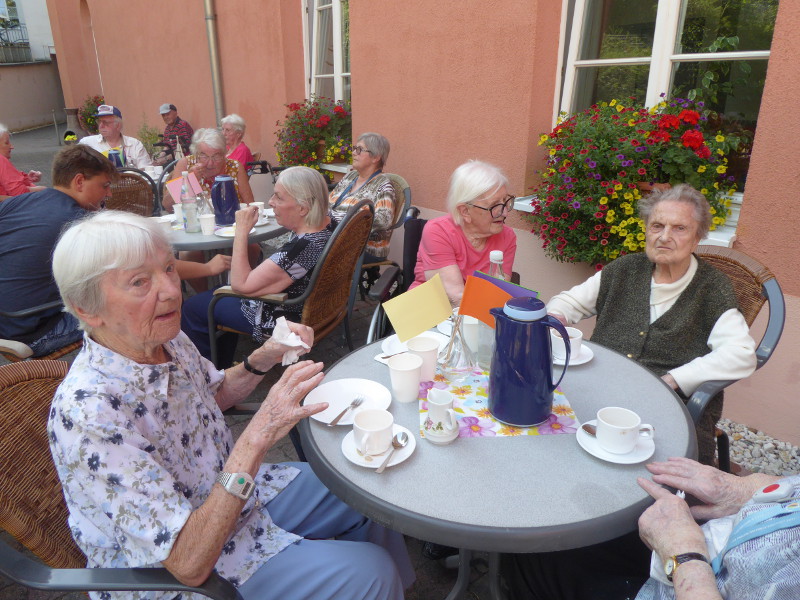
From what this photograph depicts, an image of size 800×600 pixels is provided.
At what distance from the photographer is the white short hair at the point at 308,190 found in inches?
106

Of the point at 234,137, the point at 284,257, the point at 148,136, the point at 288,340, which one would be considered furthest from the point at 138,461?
the point at 148,136

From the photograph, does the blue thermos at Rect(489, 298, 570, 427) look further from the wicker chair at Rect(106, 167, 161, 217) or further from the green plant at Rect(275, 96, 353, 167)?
the green plant at Rect(275, 96, 353, 167)

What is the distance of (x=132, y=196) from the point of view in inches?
185

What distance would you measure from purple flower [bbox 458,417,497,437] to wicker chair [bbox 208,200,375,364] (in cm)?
141

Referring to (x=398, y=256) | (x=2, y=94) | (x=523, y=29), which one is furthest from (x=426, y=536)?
(x=2, y=94)

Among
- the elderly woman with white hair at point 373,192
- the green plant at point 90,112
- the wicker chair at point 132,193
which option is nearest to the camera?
the elderly woman with white hair at point 373,192

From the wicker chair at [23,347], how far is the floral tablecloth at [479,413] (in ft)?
6.50

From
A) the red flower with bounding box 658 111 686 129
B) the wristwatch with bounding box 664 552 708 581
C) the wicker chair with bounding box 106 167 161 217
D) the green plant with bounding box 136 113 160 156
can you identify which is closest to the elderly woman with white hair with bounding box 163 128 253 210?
the wicker chair with bounding box 106 167 161 217

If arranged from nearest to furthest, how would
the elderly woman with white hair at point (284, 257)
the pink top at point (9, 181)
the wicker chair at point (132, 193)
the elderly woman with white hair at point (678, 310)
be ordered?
the elderly woman with white hair at point (678, 310) → the elderly woman with white hair at point (284, 257) → the wicker chair at point (132, 193) → the pink top at point (9, 181)

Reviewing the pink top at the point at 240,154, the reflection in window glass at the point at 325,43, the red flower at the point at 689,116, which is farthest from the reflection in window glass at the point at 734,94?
the pink top at the point at 240,154

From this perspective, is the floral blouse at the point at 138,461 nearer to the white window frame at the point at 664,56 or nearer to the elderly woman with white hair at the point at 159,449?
the elderly woman with white hair at the point at 159,449

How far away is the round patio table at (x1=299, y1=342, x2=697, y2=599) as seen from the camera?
104 centimetres

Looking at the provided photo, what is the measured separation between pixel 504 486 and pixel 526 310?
1.28ft

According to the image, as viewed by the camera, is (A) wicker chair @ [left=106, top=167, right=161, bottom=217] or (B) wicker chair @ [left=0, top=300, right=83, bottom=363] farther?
(A) wicker chair @ [left=106, top=167, right=161, bottom=217]
